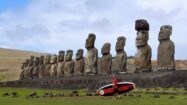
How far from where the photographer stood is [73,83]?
31.5 m

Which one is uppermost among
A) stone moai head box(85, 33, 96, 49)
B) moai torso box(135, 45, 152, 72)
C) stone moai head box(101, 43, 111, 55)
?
stone moai head box(85, 33, 96, 49)

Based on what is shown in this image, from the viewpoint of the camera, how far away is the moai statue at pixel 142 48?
81.4 ft

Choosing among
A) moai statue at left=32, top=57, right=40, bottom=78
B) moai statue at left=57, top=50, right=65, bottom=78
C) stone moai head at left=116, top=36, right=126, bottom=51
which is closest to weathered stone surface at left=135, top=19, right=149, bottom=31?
stone moai head at left=116, top=36, right=126, bottom=51

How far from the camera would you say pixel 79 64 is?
33125 millimetres

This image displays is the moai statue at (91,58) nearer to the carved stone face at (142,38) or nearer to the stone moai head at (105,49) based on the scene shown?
the stone moai head at (105,49)

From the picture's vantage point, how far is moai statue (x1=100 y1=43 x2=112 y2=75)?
28.8m

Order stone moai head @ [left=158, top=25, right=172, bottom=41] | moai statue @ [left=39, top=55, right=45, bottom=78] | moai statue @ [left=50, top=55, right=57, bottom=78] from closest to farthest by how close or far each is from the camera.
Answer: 1. stone moai head @ [left=158, top=25, right=172, bottom=41]
2. moai statue @ [left=50, top=55, right=57, bottom=78]
3. moai statue @ [left=39, top=55, right=45, bottom=78]

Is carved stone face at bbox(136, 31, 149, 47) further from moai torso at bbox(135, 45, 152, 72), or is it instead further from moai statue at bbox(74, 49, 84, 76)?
moai statue at bbox(74, 49, 84, 76)

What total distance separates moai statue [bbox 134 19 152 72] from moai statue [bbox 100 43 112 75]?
389cm

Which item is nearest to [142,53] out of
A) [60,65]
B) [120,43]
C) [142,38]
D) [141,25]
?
[142,38]

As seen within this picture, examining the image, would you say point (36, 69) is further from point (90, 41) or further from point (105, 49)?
point (105, 49)

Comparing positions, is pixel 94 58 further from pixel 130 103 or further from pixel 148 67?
pixel 130 103

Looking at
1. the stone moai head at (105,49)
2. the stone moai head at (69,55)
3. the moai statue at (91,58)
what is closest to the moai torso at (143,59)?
the stone moai head at (105,49)

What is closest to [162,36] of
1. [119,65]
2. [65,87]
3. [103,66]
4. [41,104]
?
[119,65]
